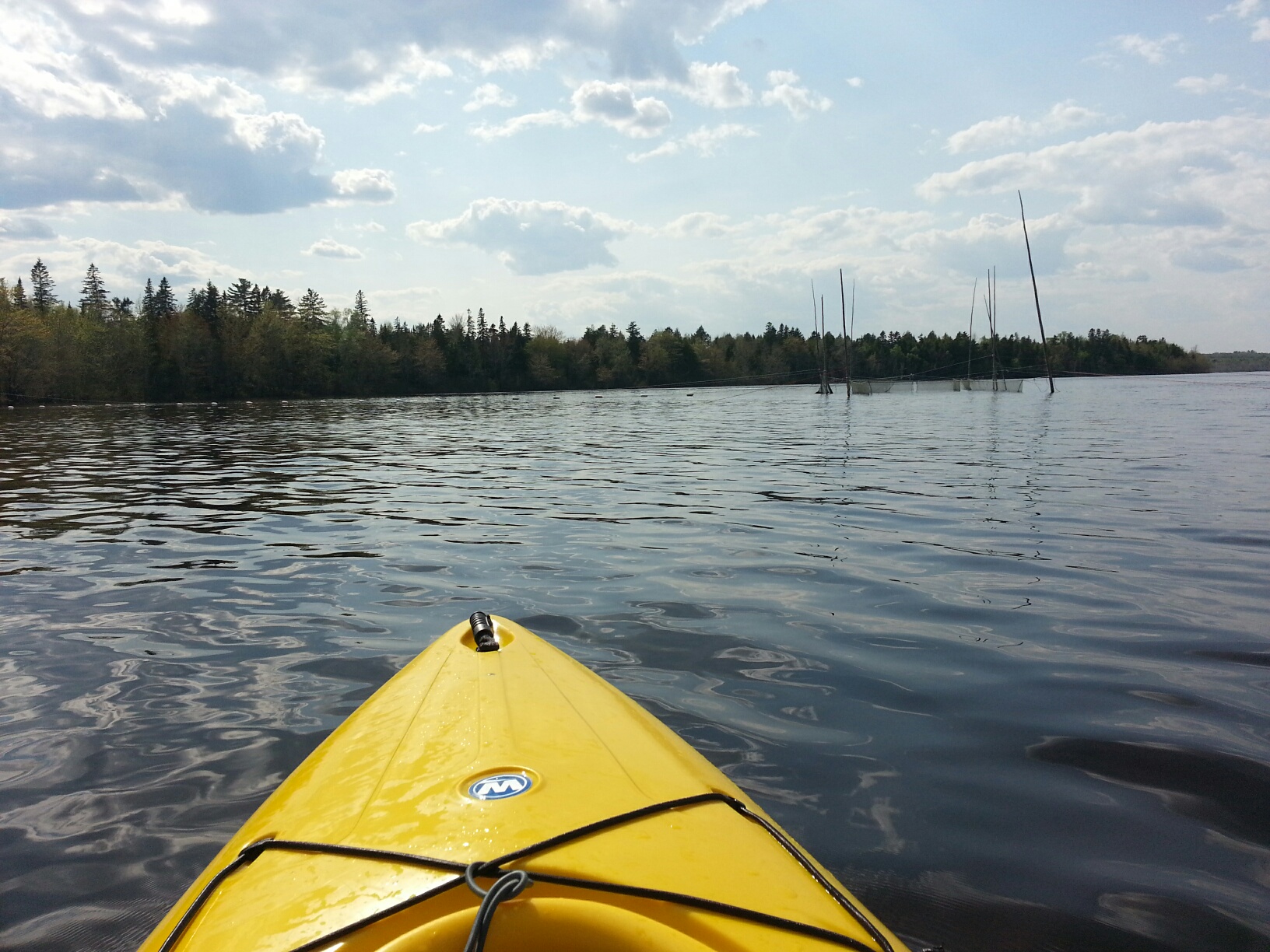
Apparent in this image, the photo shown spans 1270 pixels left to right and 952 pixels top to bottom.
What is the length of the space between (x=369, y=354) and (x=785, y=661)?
102 m

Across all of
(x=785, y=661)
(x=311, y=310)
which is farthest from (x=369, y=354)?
(x=785, y=661)

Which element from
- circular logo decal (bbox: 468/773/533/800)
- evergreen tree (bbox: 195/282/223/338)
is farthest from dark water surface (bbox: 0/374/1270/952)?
evergreen tree (bbox: 195/282/223/338)

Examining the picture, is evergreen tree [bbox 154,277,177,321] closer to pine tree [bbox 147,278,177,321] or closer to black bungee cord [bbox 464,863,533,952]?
pine tree [bbox 147,278,177,321]

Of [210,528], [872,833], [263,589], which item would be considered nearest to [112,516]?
[210,528]

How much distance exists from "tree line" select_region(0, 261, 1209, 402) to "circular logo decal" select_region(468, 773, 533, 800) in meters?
57.0

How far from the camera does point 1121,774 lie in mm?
3650

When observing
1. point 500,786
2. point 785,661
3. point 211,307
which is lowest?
point 785,661

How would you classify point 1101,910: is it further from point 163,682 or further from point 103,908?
point 163,682

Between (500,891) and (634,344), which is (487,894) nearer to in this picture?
(500,891)

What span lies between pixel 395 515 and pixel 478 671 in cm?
767

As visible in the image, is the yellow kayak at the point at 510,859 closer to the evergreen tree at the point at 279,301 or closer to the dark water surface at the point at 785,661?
the dark water surface at the point at 785,661

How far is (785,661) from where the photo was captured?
520 centimetres

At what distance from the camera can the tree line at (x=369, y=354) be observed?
74375mm

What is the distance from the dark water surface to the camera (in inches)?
119
